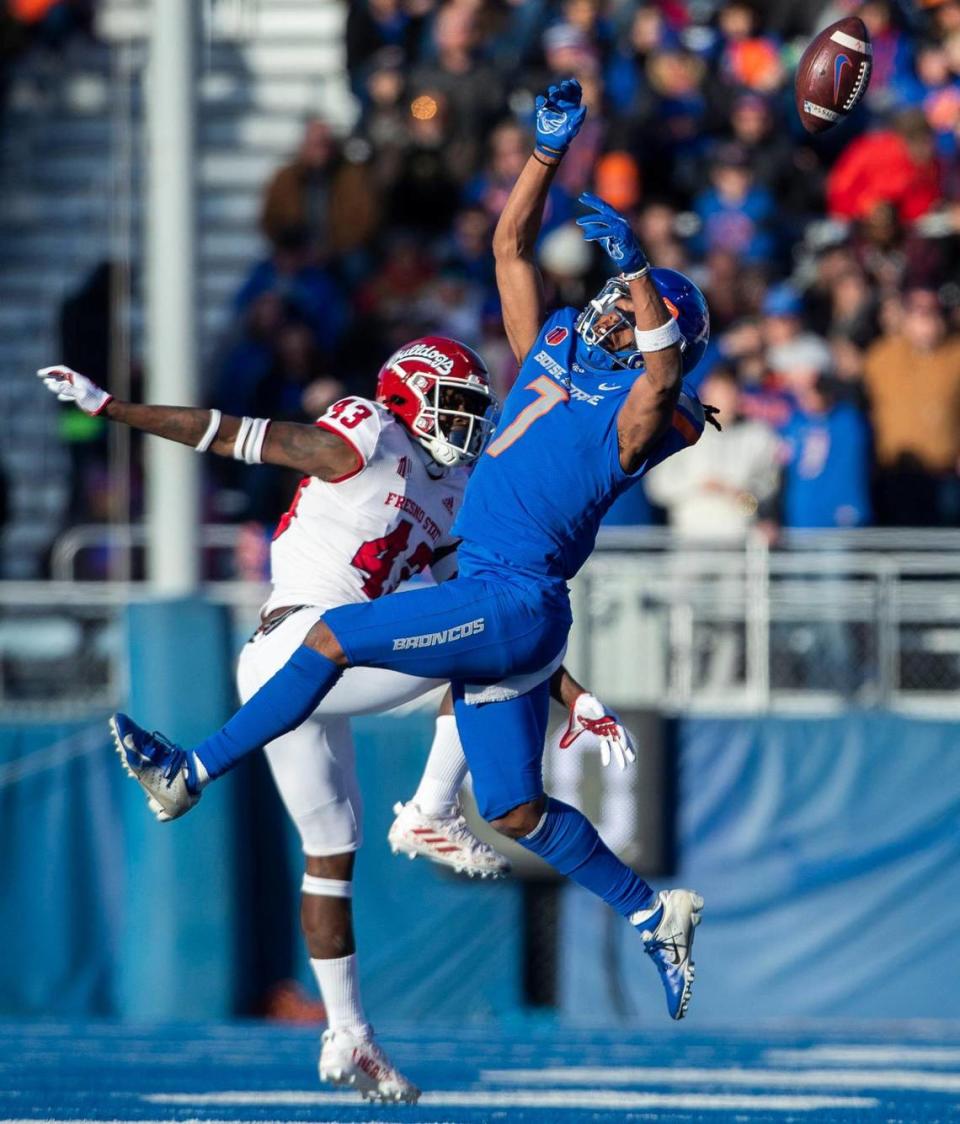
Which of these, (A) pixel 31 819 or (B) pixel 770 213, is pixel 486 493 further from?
(B) pixel 770 213

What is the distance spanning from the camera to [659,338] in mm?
5605

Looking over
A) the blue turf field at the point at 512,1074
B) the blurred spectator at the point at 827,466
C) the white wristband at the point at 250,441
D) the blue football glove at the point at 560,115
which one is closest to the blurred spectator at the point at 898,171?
the blurred spectator at the point at 827,466

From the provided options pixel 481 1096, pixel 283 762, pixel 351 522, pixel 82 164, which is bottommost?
pixel 481 1096

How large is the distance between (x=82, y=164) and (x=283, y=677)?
8850 millimetres

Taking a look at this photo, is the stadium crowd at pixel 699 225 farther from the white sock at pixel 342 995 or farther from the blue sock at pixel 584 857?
the blue sock at pixel 584 857

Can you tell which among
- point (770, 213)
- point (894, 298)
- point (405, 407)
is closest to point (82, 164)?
point (770, 213)

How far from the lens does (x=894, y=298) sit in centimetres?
1075

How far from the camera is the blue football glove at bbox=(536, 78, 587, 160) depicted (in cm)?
604

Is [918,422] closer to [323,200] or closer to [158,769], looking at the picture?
[323,200]

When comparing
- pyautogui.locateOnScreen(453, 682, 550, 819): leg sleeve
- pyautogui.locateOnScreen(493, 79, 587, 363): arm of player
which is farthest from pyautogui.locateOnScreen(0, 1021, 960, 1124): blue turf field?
pyautogui.locateOnScreen(493, 79, 587, 363): arm of player

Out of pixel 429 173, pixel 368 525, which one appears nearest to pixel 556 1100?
pixel 368 525

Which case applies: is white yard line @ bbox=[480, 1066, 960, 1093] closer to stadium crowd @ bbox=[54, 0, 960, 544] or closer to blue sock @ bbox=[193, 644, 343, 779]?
blue sock @ bbox=[193, 644, 343, 779]

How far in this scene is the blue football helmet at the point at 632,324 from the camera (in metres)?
5.92

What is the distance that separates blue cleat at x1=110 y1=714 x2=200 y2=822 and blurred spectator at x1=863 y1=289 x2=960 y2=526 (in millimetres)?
5100
